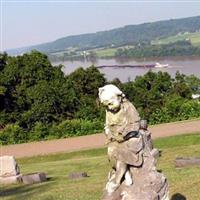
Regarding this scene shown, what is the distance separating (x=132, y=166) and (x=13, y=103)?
31.9 metres

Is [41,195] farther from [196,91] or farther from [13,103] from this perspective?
[196,91]

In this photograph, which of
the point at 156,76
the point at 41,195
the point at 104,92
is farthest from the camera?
the point at 156,76

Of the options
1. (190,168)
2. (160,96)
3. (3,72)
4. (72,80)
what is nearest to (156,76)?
(160,96)

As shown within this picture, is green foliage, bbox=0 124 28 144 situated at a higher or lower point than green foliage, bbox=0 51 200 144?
lower

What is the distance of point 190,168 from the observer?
15867mm

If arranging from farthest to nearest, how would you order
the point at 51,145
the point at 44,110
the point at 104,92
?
1. the point at 44,110
2. the point at 51,145
3. the point at 104,92

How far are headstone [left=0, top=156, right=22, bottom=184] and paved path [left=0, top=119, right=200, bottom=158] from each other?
1005 cm

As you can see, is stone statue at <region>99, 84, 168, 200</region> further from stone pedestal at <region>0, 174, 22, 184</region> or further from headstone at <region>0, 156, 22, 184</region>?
headstone at <region>0, 156, 22, 184</region>

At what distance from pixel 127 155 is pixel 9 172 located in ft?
36.9

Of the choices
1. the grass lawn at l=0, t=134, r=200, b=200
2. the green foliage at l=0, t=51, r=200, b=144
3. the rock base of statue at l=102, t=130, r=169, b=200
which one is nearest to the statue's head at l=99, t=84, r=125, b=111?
the rock base of statue at l=102, t=130, r=169, b=200

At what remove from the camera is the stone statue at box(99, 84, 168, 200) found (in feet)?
25.8

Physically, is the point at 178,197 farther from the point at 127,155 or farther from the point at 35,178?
the point at 35,178

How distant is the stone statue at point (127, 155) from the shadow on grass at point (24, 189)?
7.15 meters

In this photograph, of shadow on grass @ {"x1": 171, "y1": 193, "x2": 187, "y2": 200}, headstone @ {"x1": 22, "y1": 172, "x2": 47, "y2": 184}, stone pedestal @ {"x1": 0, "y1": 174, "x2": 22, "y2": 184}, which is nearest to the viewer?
shadow on grass @ {"x1": 171, "y1": 193, "x2": 187, "y2": 200}
